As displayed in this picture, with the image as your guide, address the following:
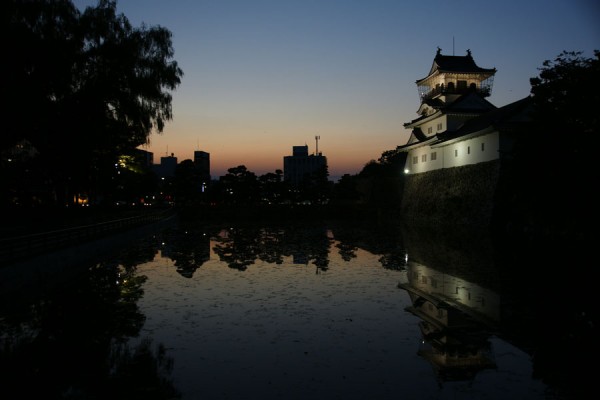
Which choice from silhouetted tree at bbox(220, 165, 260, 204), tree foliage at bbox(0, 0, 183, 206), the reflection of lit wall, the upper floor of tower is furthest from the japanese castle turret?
silhouetted tree at bbox(220, 165, 260, 204)

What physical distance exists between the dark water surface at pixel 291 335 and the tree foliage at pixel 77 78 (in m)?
6.71

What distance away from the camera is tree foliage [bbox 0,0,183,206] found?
1938 cm

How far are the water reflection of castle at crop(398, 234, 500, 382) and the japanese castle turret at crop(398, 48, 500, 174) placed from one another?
24.8 m

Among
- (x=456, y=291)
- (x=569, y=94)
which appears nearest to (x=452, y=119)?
(x=569, y=94)

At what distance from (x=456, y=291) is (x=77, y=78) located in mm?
18417

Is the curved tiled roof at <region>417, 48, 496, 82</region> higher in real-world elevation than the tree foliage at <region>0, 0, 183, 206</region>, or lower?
higher

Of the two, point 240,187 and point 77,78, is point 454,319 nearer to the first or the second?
point 77,78

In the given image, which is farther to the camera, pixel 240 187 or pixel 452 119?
pixel 240 187

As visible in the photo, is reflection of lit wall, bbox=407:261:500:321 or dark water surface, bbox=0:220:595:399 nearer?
dark water surface, bbox=0:220:595:399

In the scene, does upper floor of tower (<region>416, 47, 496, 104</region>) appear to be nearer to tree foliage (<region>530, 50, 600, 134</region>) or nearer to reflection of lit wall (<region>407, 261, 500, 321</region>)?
tree foliage (<region>530, 50, 600, 134</region>)

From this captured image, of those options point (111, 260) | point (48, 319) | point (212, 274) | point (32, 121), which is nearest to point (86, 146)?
point (32, 121)

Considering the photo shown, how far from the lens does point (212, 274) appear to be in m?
18.4

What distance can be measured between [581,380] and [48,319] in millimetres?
11648

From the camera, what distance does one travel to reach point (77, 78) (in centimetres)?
2119
